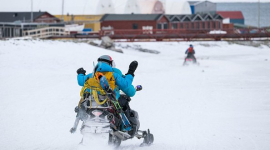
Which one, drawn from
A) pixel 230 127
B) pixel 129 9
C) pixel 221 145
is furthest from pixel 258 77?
pixel 129 9

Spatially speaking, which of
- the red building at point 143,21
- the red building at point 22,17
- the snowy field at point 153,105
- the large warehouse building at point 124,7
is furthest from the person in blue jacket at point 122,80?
the large warehouse building at point 124,7

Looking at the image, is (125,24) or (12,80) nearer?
(12,80)

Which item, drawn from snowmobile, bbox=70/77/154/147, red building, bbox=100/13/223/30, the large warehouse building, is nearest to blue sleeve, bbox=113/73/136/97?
snowmobile, bbox=70/77/154/147

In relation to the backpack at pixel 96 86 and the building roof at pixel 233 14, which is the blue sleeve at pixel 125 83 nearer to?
the backpack at pixel 96 86

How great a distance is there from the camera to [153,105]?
14070 millimetres

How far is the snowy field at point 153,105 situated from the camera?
9188 millimetres

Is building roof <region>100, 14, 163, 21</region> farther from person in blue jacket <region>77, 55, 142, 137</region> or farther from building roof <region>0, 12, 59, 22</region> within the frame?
person in blue jacket <region>77, 55, 142, 137</region>

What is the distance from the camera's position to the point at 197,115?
1230cm

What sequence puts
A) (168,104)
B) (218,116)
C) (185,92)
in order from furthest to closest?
(185,92), (168,104), (218,116)

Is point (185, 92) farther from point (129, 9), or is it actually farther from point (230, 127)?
point (129, 9)

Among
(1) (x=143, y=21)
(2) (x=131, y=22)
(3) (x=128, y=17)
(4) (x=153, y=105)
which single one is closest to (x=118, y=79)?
(4) (x=153, y=105)

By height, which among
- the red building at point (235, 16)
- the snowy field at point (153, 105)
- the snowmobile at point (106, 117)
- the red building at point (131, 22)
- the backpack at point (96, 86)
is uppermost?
the red building at point (235, 16)

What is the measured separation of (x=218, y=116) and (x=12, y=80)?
32.4 ft

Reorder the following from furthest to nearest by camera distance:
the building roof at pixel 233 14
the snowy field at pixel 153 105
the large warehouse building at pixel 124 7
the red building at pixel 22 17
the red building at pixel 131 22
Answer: the building roof at pixel 233 14, the large warehouse building at pixel 124 7, the red building at pixel 131 22, the red building at pixel 22 17, the snowy field at pixel 153 105
